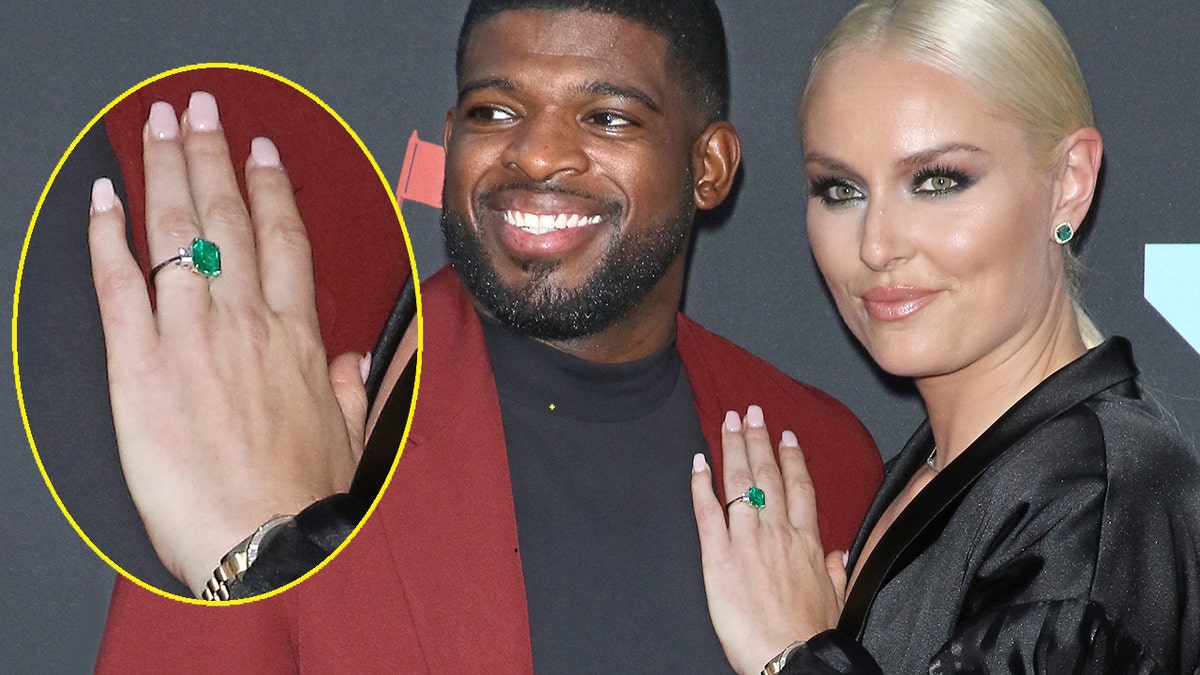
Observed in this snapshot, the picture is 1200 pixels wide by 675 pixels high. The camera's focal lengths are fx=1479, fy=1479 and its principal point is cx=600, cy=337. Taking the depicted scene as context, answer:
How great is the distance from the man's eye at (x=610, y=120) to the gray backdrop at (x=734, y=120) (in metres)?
0.44

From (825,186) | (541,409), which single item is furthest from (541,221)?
(825,186)

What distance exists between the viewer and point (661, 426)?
1885 mm

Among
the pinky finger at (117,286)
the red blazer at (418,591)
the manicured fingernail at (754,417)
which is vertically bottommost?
the red blazer at (418,591)

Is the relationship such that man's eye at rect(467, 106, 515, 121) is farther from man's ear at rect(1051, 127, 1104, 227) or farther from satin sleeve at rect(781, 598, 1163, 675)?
satin sleeve at rect(781, 598, 1163, 675)

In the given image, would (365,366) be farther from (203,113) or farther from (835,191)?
(835,191)

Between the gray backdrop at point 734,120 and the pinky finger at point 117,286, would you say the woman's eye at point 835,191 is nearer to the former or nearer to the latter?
the gray backdrop at point 734,120

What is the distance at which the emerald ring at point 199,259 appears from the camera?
4.51ft

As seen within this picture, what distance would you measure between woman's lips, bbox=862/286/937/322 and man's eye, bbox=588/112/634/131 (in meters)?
0.36

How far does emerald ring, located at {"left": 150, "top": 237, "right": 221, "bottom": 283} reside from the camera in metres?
1.37

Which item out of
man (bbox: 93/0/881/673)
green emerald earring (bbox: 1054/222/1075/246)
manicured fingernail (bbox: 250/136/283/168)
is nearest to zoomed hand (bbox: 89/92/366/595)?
manicured fingernail (bbox: 250/136/283/168)

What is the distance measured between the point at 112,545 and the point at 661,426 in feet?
2.27

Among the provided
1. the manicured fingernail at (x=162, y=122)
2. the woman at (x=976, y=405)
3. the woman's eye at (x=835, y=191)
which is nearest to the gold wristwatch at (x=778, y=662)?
the woman at (x=976, y=405)

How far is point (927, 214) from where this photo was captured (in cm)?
170

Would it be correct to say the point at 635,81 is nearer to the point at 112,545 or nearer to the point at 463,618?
the point at 463,618
